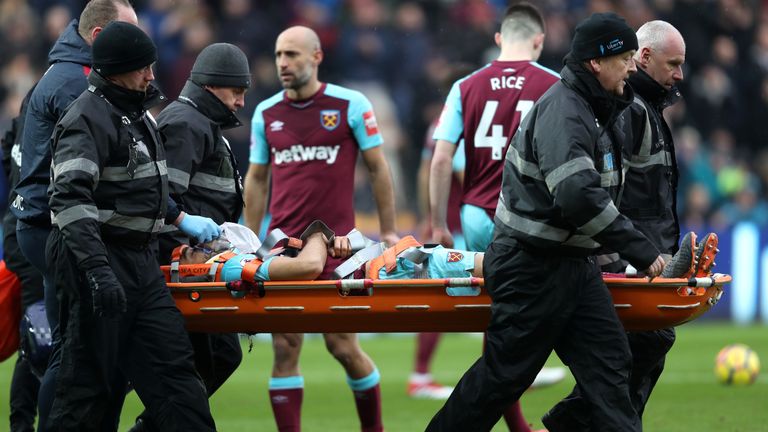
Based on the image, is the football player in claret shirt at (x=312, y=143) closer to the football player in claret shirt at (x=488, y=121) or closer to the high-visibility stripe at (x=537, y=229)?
the football player in claret shirt at (x=488, y=121)

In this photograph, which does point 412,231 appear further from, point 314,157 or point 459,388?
point 459,388

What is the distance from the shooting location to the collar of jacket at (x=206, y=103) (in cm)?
714

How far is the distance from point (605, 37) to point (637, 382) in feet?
6.48

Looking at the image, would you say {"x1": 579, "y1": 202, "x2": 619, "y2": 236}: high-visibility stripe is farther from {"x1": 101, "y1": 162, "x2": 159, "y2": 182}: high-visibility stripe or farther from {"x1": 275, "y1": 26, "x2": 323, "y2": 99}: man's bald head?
{"x1": 275, "y1": 26, "x2": 323, "y2": 99}: man's bald head

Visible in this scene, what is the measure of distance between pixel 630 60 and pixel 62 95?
2771mm

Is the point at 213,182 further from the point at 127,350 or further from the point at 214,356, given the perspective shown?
the point at 127,350

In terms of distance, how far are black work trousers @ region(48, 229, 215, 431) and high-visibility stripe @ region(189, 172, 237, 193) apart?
94 centimetres

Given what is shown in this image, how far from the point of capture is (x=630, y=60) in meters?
6.12

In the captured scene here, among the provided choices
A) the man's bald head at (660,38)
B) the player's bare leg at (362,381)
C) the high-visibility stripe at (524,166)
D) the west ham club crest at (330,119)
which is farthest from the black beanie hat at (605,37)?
the player's bare leg at (362,381)

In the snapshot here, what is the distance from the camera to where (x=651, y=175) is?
6.98 metres

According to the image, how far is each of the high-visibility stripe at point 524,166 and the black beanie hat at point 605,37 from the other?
20.8 inches

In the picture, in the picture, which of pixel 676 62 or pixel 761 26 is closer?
pixel 676 62

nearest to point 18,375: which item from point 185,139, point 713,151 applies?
point 185,139

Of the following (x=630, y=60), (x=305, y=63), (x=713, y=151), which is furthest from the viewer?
(x=713, y=151)
